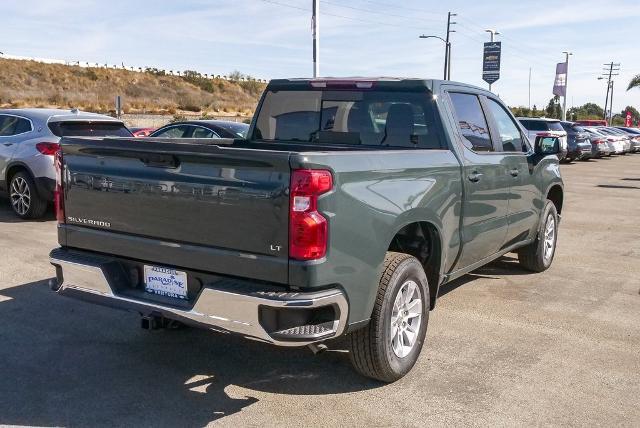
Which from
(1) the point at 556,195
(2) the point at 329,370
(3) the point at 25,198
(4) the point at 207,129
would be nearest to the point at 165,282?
(2) the point at 329,370

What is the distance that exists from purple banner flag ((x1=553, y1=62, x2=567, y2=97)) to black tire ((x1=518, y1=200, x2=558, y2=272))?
57.8m

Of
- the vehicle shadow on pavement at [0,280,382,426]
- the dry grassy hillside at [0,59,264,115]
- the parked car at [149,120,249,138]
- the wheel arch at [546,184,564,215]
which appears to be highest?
the dry grassy hillside at [0,59,264,115]

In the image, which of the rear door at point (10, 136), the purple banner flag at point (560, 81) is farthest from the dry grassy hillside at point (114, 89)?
the rear door at point (10, 136)

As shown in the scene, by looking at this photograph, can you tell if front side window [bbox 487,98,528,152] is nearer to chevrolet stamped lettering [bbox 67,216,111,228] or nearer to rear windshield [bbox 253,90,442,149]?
rear windshield [bbox 253,90,442,149]

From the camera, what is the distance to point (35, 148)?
9.84 metres

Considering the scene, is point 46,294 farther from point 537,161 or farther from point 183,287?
point 537,161

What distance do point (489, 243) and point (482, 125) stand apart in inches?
39.4

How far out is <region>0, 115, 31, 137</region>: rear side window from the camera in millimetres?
10195

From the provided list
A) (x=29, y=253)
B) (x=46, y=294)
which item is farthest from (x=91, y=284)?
(x=29, y=253)

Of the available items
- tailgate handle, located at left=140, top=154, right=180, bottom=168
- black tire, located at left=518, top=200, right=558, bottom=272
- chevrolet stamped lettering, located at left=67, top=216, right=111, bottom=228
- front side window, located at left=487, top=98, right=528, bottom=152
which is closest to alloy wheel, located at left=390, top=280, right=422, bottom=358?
tailgate handle, located at left=140, top=154, right=180, bottom=168

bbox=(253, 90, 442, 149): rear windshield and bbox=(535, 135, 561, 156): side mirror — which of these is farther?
bbox=(535, 135, 561, 156): side mirror

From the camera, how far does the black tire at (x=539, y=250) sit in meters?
7.03

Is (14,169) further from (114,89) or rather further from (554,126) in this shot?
(114,89)

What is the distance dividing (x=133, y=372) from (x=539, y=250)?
4.50 meters
